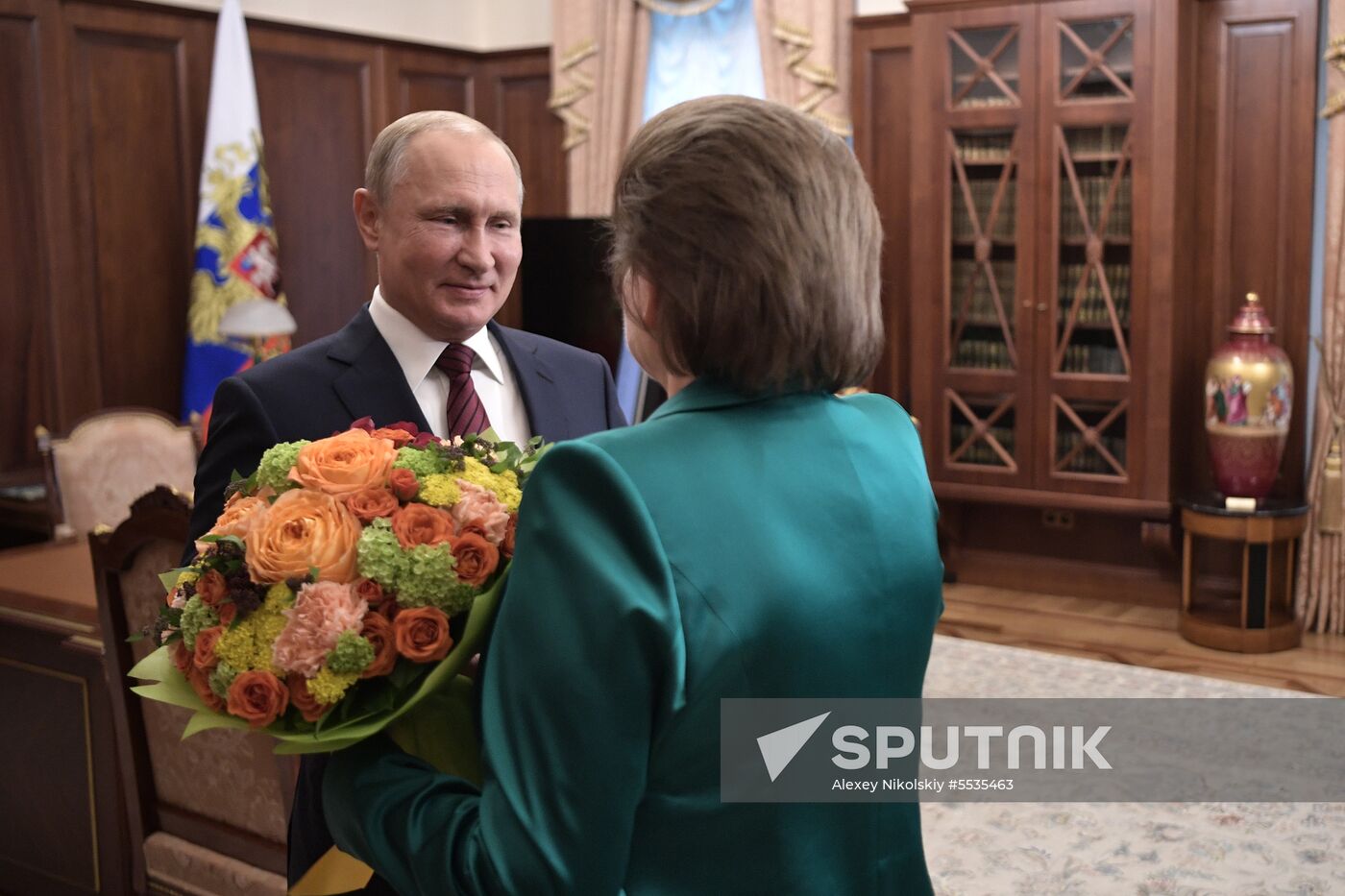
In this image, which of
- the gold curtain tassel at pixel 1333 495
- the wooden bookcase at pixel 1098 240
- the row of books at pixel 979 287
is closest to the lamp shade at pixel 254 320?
the wooden bookcase at pixel 1098 240

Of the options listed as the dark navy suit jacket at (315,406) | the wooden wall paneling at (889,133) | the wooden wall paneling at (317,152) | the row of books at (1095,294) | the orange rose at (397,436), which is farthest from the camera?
the wooden wall paneling at (317,152)

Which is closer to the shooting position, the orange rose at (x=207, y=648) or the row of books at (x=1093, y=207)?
the orange rose at (x=207, y=648)

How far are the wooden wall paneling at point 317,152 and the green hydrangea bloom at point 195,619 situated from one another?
5.70 metres

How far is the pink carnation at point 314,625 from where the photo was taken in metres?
1.18

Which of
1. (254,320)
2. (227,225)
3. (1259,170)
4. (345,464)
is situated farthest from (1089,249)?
(345,464)

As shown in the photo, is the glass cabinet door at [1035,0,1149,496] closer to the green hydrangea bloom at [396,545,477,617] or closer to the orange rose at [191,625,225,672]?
the green hydrangea bloom at [396,545,477,617]

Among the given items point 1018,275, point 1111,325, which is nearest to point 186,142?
point 1018,275

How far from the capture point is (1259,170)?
5.56 meters

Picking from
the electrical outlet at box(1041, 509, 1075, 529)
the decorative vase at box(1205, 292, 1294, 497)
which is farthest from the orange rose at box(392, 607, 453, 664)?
the electrical outlet at box(1041, 509, 1075, 529)

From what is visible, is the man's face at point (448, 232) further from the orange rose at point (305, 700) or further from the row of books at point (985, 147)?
the row of books at point (985, 147)

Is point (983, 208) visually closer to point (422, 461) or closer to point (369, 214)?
point (369, 214)

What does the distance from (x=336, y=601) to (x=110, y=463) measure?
380 cm

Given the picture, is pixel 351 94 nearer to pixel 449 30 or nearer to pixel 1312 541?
pixel 449 30

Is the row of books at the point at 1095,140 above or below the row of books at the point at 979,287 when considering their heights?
above
